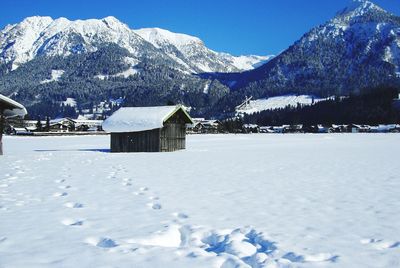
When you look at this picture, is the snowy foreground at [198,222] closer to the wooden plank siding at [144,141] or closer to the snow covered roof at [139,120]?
the snow covered roof at [139,120]

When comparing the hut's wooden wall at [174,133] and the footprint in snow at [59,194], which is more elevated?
the hut's wooden wall at [174,133]

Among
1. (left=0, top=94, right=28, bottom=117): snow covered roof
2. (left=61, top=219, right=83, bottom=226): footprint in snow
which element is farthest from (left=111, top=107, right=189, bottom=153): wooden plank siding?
(left=61, top=219, right=83, bottom=226): footprint in snow

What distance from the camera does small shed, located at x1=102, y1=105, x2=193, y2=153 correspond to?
113ft

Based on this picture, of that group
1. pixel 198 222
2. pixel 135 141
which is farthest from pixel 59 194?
pixel 135 141

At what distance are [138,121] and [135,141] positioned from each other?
1847 mm

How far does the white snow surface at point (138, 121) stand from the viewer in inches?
1346

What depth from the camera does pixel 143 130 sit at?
34656 mm

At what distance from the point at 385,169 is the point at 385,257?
1395 cm

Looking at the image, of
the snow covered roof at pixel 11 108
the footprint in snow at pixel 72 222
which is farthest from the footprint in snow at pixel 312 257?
the snow covered roof at pixel 11 108

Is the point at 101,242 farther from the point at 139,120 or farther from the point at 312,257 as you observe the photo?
the point at 139,120

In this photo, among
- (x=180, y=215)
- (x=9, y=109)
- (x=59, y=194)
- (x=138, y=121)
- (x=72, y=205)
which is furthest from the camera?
(x=138, y=121)

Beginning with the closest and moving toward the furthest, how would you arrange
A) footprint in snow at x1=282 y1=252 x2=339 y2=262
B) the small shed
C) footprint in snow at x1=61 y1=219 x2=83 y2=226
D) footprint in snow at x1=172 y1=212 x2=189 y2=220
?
footprint in snow at x1=282 y1=252 x2=339 y2=262
footprint in snow at x1=61 y1=219 x2=83 y2=226
footprint in snow at x1=172 y1=212 x2=189 y2=220
the small shed

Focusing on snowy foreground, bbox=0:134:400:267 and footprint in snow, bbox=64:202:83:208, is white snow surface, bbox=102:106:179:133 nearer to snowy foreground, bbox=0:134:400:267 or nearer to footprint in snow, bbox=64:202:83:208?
snowy foreground, bbox=0:134:400:267

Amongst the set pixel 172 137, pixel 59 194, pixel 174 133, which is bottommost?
pixel 59 194
